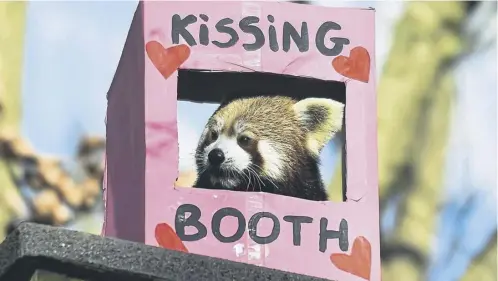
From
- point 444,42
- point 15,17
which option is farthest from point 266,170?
point 444,42

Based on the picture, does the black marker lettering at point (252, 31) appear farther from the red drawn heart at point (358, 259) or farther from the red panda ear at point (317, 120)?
the red drawn heart at point (358, 259)

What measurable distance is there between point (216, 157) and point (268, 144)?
0.82 feet

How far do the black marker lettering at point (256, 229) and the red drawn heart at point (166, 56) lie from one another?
0.67 meters

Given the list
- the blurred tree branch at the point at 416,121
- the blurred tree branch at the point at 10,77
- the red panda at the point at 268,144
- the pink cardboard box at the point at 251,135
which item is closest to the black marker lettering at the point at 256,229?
the pink cardboard box at the point at 251,135

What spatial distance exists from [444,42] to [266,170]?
3.72 meters

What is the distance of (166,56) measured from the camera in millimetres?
4516

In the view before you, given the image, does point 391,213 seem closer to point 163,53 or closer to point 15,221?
point 15,221

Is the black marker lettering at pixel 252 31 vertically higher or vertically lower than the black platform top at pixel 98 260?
higher

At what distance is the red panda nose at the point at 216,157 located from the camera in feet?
15.5

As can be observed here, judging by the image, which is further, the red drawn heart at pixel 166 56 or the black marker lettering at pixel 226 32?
the black marker lettering at pixel 226 32

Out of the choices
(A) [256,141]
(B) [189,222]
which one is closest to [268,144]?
(A) [256,141]

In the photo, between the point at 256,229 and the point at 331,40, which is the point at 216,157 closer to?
the point at 256,229

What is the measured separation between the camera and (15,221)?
6.98 meters

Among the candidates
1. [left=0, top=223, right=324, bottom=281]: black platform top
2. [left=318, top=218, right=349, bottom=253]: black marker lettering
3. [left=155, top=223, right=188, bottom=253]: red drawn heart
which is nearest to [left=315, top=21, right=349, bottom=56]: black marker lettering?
[left=318, top=218, right=349, bottom=253]: black marker lettering
